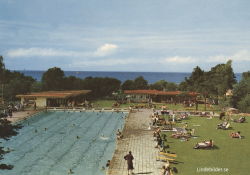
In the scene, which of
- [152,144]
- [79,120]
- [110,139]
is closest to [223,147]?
[152,144]

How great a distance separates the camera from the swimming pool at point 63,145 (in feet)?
61.5

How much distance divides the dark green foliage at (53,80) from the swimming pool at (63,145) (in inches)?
970

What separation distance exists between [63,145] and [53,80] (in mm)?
41774

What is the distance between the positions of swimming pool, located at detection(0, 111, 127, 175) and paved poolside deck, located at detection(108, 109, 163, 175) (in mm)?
1116

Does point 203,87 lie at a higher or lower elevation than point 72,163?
higher

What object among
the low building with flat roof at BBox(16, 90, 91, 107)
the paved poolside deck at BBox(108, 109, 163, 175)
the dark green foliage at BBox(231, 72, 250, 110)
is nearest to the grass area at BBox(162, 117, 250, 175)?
the paved poolside deck at BBox(108, 109, 163, 175)

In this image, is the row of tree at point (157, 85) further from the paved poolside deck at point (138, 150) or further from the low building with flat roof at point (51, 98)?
the paved poolside deck at point (138, 150)

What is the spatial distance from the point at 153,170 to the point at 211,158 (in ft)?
13.7

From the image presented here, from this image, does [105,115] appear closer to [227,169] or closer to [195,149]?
[195,149]

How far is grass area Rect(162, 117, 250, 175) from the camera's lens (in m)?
16.2

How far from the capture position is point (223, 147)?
20.8 m

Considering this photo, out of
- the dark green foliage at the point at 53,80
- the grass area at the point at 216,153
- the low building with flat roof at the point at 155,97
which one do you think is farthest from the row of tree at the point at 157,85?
the grass area at the point at 216,153

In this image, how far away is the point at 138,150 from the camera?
20.4m

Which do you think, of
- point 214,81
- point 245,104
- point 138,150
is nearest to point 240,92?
point 245,104
